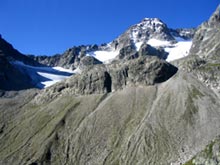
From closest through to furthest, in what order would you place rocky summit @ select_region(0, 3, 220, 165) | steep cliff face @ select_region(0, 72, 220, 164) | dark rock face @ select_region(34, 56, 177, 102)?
1. steep cliff face @ select_region(0, 72, 220, 164)
2. rocky summit @ select_region(0, 3, 220, 165)
3. dark rock face @ select_region(34, 56, 177, 102)

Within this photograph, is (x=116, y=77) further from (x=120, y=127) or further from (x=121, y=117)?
(x=120, y=127)

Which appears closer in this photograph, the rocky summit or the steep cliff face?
the steep cliff face

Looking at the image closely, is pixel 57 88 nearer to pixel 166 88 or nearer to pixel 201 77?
pixel 166 88

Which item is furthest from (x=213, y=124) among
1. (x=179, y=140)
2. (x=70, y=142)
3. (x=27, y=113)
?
(x=27, y=113)

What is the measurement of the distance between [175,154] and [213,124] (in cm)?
1680

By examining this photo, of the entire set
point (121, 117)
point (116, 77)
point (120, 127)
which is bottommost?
point (120, 127)

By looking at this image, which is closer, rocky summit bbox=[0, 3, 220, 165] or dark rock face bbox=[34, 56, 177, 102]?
rocky summit bbox=[0, 3, 220, 165]

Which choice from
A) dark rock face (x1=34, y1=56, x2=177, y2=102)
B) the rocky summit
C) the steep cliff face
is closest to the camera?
the steep cliff face

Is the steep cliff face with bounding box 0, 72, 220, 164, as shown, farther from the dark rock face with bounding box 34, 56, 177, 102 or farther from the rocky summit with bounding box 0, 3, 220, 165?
the dark rock face with bounding box 34, 56, 177, 102

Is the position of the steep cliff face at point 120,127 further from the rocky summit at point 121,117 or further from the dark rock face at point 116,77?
the dark rock face at point 116,77

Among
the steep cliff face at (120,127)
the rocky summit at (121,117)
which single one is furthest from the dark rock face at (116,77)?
the steep cliff face at (120,127)

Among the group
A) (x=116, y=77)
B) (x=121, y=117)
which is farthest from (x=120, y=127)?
(x=116, y=77)

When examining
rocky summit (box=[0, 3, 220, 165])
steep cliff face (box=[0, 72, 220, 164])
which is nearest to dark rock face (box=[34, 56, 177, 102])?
rocky summit (box=[0, 3, 220, 165])

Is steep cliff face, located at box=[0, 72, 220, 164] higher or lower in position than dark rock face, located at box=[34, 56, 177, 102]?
lower
